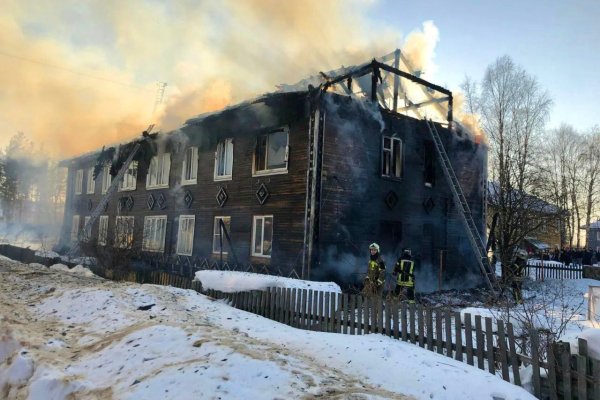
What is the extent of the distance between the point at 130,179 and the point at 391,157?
15606 mm

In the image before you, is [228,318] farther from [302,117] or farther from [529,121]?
[529,121]

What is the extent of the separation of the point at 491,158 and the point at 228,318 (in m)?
23.4

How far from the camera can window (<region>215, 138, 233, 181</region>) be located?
17.7m

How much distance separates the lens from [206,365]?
460 cm

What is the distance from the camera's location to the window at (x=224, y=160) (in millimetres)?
17672

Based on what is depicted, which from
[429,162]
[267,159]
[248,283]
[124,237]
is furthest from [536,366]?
[124,237]

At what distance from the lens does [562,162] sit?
45281mm

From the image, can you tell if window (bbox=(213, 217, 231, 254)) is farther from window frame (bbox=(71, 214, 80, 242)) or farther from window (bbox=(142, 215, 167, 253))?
window frame (bbox=(71, 214, 80, 242))

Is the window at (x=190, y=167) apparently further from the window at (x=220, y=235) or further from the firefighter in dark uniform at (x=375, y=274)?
the firefighter in dark uniform at (x=375, y=274)

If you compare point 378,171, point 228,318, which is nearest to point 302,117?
point 378,171

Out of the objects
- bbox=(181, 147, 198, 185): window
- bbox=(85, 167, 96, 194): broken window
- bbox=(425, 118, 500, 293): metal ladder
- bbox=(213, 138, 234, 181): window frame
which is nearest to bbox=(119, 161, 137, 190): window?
bbox=(85, 167, 96, 194): broken window

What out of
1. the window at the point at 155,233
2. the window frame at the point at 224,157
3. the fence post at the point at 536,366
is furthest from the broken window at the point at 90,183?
the fence post at the point at 536,366

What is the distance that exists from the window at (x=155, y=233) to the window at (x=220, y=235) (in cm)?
411

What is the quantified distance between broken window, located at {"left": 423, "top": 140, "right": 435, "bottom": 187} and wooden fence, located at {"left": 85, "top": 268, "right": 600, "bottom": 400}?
10.2 metres
